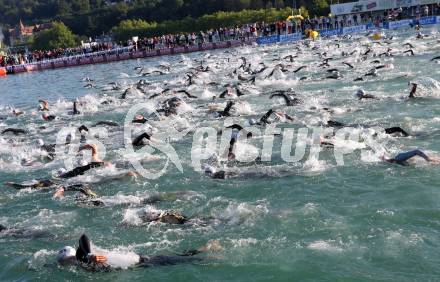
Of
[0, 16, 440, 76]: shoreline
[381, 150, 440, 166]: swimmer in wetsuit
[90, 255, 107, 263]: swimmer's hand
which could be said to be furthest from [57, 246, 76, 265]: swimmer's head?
[0, 16, 440, 76]: shoreline

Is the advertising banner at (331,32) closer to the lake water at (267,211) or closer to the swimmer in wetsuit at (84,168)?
the lake water at (267,211)

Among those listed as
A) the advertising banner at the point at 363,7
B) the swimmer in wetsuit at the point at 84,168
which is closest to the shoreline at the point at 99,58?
the advertising banner at the point at 363,7

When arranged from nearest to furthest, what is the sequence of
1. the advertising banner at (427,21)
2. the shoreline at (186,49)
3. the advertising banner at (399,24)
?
1. the advertising banner at (427,21)
2. the advertising banner at (399,24)
3. the shoreline at (186,49)

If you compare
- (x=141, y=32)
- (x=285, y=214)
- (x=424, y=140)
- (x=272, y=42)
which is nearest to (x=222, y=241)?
(x=285, y=214)

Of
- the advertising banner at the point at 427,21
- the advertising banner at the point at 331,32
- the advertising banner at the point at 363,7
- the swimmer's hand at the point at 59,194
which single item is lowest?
the advertising banner at the point at 331,32

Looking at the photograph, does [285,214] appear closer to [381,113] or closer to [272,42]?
[381,113]

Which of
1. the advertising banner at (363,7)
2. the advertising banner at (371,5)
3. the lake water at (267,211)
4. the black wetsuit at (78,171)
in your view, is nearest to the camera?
the lake water at (267,211)

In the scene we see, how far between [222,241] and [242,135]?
7052 millimetres

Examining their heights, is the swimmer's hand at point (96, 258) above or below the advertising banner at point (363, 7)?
below

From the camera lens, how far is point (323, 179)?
11641 mm

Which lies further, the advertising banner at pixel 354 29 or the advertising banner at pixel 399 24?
the advertising banner at pixel 354 29

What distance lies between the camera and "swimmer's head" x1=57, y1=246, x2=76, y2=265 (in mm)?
8609

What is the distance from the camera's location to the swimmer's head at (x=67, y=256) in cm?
861

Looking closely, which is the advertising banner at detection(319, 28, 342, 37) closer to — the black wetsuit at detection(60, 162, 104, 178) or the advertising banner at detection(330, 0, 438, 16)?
the advertising banner at detection(330, 0, 438, 16)
